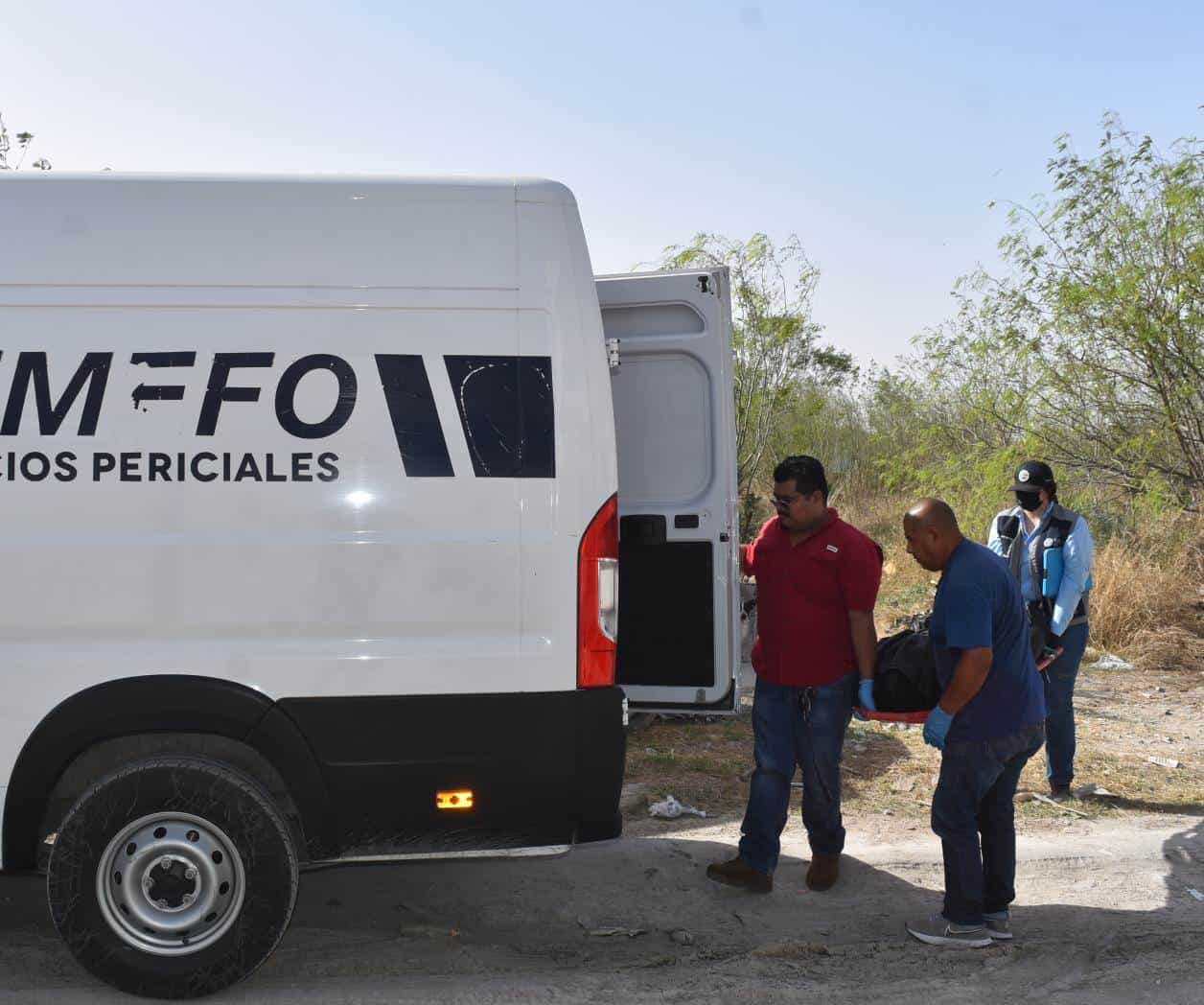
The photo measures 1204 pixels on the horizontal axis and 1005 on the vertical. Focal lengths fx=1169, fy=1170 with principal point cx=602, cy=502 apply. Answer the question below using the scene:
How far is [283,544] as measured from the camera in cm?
369

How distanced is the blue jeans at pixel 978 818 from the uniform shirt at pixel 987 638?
0.23 ft

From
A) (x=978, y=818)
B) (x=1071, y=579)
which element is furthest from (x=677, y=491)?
(x=1071, y=579)

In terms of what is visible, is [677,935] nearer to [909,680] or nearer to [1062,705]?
[909,680]

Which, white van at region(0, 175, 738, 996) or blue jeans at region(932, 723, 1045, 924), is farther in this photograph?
blue jeans at region(932, 723, 1045, 924)

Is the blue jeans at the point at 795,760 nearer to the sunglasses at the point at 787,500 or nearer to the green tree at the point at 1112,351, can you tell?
the sunglasses at the point at 787,500

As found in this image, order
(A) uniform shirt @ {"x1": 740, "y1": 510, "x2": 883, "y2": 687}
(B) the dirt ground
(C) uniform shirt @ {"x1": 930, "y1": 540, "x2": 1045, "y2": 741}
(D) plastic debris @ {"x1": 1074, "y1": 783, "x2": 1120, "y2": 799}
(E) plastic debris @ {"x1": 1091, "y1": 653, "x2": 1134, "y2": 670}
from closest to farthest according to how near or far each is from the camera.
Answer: (B) the dirt ground
(C) uniform shirt @ {"x1": 930, "y1": 540, "x2": 1045, "y2": 741}
(A) uniform shirt @ {"x1": 740, "y1": 510, "x2": 883, "y2": 687}
(D) plastic debris @ {"x1": 1074, "y1": 783, "x2": 1120, "y2": 799}
(E) plastic debris @ {"x1": 1091, "y1": 653, "x2": 1134, "y2": 670}

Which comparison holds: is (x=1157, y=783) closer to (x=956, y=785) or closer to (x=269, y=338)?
(x=956, y=785)

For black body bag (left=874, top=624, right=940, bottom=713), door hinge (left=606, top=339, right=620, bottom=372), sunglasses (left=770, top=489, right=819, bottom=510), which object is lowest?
black body bag (left=874, top=624, right=940, bottom=713)

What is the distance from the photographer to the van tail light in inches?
150

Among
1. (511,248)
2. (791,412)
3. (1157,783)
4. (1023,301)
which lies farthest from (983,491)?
(511,248)

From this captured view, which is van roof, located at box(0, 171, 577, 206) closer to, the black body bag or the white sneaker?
the black body bag

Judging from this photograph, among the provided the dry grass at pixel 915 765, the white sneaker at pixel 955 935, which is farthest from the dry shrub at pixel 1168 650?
the white sneaker at pixel 955 935

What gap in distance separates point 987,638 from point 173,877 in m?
2.86

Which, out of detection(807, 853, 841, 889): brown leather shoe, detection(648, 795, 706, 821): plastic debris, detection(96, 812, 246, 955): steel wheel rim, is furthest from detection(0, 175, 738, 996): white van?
detection(648, 795, 706, 821): plastic debris
